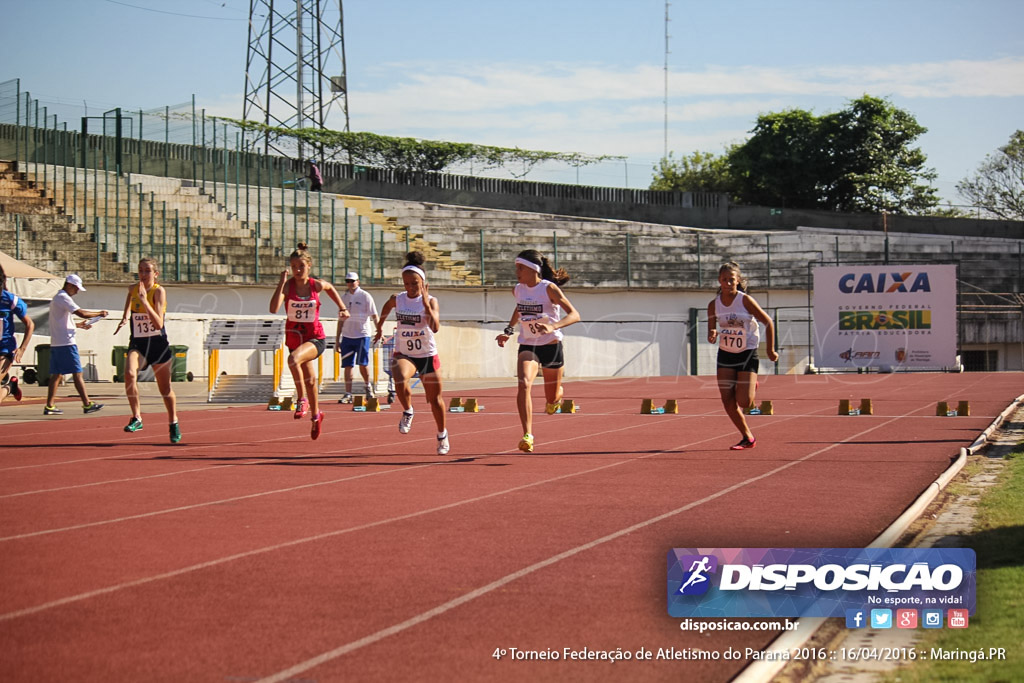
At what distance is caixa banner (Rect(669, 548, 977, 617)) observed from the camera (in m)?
5.21

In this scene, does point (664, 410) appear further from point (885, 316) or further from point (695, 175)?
point (695, 175)

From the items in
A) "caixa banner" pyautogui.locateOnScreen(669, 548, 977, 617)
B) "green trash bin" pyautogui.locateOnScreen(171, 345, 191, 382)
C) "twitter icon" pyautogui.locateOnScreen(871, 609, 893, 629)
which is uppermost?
"green trash bin" pyautogui.locateOnScreen(171, 345, 191, 382)

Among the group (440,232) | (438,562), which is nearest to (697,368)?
(440,232)

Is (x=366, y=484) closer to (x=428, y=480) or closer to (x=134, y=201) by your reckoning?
(x=428, y=480)

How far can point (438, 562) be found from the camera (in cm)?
612

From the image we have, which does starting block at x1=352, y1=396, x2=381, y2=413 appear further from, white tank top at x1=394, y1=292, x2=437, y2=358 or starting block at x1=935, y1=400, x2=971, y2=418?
starting block at x1=935, y1=400, x2=971, y2=418

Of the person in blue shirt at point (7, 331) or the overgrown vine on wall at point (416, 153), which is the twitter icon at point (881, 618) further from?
the overgrown vine on wall at point (416, 153)

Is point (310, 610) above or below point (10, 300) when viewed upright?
below

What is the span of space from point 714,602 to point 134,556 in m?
3.33

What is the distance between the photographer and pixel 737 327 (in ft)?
39.4

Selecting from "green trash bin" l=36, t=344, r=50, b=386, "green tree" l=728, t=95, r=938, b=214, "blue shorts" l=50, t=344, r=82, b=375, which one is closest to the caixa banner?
"blue shorts" l=50, t=344, r=82, b=375

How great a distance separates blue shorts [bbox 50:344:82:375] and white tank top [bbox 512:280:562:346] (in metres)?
8.07

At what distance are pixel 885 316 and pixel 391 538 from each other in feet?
99.4

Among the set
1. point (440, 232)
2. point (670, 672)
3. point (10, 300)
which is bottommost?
point (670, 672)
